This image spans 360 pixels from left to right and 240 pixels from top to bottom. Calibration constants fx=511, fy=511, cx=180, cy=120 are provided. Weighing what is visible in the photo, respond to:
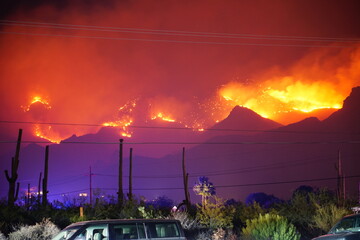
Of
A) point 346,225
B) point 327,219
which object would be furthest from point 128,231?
point 327,219

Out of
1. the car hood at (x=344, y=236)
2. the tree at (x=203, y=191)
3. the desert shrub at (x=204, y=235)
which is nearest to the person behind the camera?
the car hood at (x=344, y=236)

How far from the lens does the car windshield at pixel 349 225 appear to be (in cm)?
1750

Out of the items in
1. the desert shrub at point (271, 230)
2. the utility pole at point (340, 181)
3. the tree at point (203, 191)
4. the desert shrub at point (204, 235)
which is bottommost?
the desert shrub at point (204, 235)

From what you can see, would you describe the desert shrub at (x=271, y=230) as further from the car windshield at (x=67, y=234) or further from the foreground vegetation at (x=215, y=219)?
the car windshield at (x=67, y=234)

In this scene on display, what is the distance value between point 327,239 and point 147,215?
50.3ft

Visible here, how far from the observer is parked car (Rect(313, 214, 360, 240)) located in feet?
53.0

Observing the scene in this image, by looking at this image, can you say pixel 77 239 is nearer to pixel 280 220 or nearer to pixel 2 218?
pixel 280 220

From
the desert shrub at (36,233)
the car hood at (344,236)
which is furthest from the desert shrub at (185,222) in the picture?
the car hood at (344,236)

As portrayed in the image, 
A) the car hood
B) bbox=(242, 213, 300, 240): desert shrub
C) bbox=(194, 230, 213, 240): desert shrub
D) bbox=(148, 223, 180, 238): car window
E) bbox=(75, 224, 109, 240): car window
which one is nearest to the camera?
bbox=(75, 224, 109, 240): car window

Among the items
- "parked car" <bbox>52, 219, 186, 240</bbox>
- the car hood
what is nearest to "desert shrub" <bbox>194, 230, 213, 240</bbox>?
"parked car" <bbox>52, 219, 186, 240</bbox>

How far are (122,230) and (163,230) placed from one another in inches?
60.4

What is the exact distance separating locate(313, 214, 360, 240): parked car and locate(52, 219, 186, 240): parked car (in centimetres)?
499

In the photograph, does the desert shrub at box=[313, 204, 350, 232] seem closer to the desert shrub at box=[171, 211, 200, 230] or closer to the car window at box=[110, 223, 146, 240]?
the desert shrub at box=[171, 211, 200, 230]

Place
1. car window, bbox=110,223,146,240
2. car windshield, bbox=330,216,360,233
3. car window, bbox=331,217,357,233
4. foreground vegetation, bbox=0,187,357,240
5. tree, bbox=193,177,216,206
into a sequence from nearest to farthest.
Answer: car window, bbox=110,223,146,240, car windshield, bbox=330,216,360,233, car window, bbox=331,217,357,233, foreground vegetation, bbox=0,187,357,240, tree, bbox=193,177,216,206
